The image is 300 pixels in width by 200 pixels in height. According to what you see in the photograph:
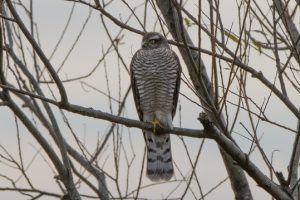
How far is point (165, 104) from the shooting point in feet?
21.7

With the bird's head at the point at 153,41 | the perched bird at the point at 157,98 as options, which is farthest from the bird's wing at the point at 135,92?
the bird's head at the point at 153,41

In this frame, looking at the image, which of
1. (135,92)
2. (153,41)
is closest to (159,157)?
(135,92)

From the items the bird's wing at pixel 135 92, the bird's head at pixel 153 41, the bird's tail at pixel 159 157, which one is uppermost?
the bird's head at pixel 153 41

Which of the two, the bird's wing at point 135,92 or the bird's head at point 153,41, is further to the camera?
the bird's head at point 153,41

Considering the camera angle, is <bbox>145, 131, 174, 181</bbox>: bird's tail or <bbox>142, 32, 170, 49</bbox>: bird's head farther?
<bbox>142, 32, 170, 49</bbox>: bird's head

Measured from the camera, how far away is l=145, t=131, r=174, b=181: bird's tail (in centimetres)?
658

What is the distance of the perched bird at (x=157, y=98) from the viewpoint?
21.6 feet

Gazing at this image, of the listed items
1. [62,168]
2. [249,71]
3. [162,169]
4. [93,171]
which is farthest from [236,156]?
[162,169]

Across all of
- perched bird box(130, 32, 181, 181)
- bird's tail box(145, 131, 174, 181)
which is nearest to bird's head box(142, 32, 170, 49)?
perched bird box(130, 32, 181, 181)

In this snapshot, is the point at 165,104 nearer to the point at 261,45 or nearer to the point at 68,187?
the point at 261,45

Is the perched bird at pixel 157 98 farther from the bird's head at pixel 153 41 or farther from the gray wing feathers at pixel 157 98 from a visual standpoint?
the bird's head at pixel 153 41

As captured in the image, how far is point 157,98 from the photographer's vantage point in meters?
6.61

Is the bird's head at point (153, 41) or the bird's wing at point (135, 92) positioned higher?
the bird's head at point (153, 41)

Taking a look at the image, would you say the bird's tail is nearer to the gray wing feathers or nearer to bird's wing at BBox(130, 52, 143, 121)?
the gray wing feathers
